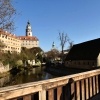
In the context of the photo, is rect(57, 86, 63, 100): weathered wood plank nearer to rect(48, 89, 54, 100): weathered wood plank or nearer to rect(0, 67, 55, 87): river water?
rect(48, 89, 54, 100): weathered wood plank

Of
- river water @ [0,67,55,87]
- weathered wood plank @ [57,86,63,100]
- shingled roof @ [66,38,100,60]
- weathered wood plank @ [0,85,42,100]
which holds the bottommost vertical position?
river water @ [0,67,55,87]

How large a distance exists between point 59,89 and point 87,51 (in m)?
50.4

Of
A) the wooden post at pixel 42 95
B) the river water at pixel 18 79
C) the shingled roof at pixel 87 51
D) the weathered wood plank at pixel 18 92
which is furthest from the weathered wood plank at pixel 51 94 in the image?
the shingled roof at pixel 87 51

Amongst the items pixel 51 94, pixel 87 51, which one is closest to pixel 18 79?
pixel 87 51

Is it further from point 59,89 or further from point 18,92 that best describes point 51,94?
point 18,92

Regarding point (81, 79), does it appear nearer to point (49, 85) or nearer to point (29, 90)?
point (49, 85)

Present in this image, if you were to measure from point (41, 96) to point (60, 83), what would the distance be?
2.38ft

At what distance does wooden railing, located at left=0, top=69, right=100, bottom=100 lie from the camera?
132 inches

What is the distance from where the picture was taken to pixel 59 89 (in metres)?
4.54

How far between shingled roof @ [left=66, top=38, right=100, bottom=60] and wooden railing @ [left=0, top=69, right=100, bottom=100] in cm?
4173

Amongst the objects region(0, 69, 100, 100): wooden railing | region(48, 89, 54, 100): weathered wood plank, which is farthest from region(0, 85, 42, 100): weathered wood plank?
region(48, 89, 54, 100): weathered wood plank

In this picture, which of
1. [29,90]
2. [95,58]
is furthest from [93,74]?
[95,58]

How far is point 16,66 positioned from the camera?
6556 centimetres

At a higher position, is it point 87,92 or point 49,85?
point 49,85
